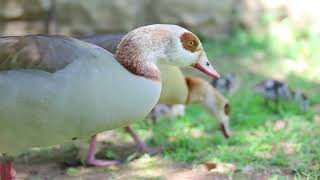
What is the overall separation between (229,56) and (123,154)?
3411 mm

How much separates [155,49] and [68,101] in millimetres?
635

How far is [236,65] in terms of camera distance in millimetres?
8008

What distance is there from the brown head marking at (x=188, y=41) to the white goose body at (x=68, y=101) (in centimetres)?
35

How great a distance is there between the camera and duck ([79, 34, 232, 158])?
16.3 feet

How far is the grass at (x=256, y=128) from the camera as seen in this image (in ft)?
16.0

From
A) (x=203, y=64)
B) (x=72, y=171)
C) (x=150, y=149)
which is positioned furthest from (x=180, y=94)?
(x=203, y=64)

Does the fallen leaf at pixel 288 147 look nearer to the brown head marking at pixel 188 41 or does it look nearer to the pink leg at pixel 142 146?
the pink leg at pixel 142 146

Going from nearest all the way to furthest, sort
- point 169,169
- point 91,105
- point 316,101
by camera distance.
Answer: point 91,105, point 169,169, point 316,101

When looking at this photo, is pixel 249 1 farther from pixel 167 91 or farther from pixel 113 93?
pixel 113 93

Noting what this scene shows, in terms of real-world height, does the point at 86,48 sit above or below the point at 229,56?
above

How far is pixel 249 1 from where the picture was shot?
29.7 feet

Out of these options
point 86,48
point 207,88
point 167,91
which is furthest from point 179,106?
point 86,48

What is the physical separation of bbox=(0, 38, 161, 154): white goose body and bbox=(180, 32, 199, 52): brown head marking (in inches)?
13.8

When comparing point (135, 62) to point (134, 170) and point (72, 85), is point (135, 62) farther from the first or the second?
point (134, 170)
